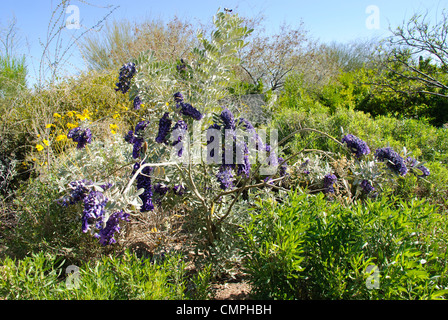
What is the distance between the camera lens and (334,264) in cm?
124

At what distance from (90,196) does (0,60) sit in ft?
23.3

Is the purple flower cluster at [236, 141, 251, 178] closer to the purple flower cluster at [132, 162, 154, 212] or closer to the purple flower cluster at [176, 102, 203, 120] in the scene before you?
the purple flower cluster at [176, 102, 203, 120]

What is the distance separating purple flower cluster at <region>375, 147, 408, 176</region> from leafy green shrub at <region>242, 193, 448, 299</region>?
0.20 metres

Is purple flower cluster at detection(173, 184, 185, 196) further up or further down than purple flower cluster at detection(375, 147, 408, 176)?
further down

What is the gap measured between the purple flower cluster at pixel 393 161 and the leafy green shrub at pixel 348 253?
0.20 meters

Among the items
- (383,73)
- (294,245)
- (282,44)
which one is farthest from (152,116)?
(282,44)

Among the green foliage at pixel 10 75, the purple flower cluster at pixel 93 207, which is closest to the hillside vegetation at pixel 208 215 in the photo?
the purple flower cluster at pixel 93 207

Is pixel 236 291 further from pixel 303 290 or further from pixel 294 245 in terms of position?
pixel 294 245

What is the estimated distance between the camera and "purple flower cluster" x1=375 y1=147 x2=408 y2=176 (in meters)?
1.60

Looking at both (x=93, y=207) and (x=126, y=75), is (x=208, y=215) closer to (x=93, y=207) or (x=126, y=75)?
(x=93, y=207)

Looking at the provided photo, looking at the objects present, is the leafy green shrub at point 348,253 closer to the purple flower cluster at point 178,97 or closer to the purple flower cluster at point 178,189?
the purple flower cluster at point 178,189

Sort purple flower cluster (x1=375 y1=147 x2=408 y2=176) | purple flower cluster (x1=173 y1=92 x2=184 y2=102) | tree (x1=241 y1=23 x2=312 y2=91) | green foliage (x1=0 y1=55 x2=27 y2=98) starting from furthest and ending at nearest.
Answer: tree (x1=241 y1=23 x2=312 y2=91) → green foliage (x1=0 y1=55 x2=27 y2=98) → purple flower cluster (x1=173 y1=92 x2=184 y2=102) → purple flower cluster (x1=375 y1=147 x2=408 y2=176)

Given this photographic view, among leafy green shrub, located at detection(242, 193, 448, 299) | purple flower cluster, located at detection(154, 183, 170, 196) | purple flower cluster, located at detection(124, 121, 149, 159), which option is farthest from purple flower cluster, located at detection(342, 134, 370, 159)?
purple flower cluster, located at detection(124, 121, 149, 159)

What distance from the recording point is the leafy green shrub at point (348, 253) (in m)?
1.14
